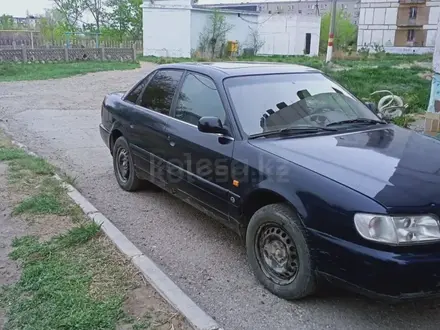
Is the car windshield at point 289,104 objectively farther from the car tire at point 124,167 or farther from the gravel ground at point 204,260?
the car tire at point 124,167

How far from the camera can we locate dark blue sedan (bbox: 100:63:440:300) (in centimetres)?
265

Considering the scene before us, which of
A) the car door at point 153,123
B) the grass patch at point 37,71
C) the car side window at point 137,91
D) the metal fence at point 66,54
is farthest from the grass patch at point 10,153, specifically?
the metal fence at point 66,54

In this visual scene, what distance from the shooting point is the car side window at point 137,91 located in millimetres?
5346

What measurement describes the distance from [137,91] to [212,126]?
2036mm

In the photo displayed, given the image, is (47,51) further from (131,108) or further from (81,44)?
(131,108)

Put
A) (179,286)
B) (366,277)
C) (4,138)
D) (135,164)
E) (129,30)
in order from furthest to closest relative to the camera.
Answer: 1. (129,30)
2. (4,138)
3. (135,164)
4. (179,286)
5. (366,277)

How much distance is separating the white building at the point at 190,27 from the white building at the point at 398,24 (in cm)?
1342

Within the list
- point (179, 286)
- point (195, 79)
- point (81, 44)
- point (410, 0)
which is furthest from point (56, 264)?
point (410, 0)

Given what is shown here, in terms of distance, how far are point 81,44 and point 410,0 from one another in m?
37.9

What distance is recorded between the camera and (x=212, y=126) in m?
3.70

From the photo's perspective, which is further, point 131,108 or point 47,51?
point 47,51

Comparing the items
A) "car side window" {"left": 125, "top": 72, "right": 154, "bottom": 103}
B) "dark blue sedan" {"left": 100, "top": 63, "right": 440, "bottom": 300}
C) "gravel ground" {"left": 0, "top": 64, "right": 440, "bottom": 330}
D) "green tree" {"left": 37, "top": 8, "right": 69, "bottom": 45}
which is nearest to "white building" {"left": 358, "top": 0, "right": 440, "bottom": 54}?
"green tree" {"left": 37, "top": 8, "right": 69, "bottom": 45}

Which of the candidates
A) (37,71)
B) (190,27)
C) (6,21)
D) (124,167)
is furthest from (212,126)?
(6,21)

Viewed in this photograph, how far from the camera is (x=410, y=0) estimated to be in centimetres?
5106
